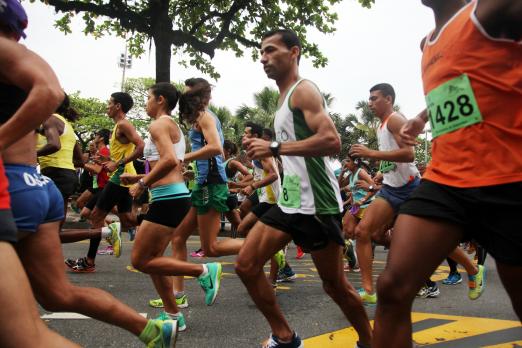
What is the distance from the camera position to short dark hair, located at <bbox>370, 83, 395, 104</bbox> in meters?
5.18

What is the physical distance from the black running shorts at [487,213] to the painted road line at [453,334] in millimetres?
1715

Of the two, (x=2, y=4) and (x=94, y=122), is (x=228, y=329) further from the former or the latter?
(x=94, y=122)

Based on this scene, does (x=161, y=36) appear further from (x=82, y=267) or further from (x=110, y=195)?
(x=82, y=267)

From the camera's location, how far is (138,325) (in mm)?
2488

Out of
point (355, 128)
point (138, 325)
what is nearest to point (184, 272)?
point (138, 325)

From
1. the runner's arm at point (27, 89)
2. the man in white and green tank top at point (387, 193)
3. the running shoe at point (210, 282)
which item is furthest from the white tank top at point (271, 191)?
the runner's arm at point (27, 89)

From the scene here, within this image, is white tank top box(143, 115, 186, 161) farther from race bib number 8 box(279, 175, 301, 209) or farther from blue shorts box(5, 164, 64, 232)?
blue shorts box(5, 164, 64, 232)

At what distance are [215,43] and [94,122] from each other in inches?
880

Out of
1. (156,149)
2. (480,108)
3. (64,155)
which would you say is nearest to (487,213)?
(480,108)

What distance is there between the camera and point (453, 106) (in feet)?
6.82

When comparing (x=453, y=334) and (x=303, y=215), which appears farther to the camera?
(x=453, y=334)

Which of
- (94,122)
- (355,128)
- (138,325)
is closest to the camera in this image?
(138,325)

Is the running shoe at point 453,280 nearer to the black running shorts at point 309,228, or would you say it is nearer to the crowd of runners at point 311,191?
the crowd of runners at point 311,191

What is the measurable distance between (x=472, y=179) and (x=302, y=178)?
1308mm
